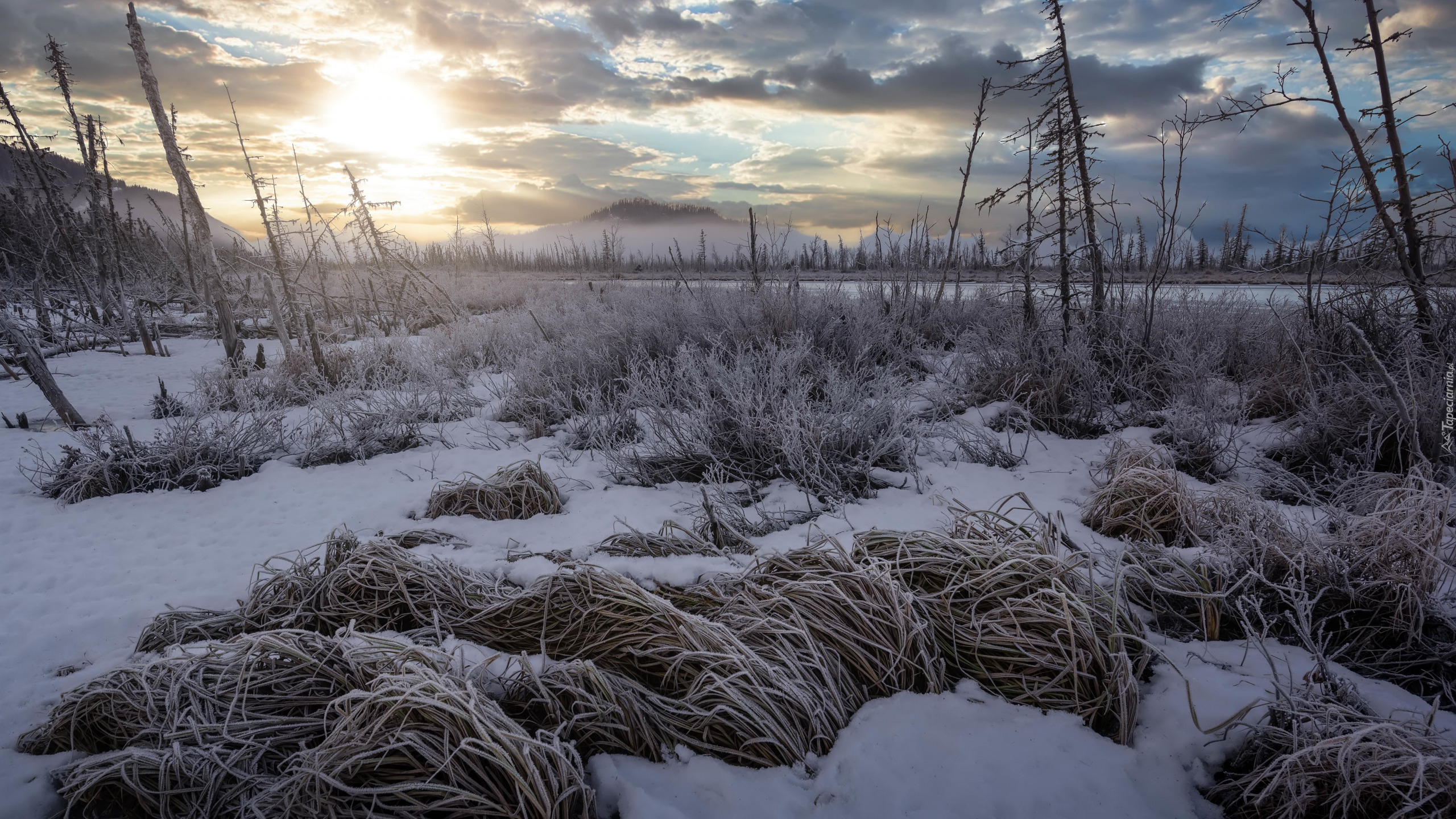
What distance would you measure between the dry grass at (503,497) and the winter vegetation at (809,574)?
0.03 m

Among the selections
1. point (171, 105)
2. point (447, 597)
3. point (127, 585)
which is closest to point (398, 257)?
point (171, 105)

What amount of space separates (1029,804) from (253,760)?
254 centimetres

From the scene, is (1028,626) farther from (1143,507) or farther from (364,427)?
(364,427)

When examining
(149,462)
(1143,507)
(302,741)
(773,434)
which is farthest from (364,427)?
(1143,507)

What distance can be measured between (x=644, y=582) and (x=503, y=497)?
180 centimetres

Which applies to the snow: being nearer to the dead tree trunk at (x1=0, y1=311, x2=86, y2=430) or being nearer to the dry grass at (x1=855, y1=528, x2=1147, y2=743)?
the dry grass at (x1=855, y1=528, x2=1147, y2=743)

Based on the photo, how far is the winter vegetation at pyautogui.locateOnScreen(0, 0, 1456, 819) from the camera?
73.2 inches

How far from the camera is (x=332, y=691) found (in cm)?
223

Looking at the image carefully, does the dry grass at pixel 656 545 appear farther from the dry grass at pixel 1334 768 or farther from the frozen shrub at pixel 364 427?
the frozen shrub at pixel 364 427

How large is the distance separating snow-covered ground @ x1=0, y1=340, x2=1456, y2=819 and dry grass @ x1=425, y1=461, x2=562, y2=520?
0.46 feet

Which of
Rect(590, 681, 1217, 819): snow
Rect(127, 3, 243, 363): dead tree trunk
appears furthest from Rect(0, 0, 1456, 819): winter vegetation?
Rect(127, 3, 243, 363): dead tree trunk

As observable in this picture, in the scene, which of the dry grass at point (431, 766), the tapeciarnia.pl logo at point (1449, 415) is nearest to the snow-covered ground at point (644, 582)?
the dry grass at point (431, 766)

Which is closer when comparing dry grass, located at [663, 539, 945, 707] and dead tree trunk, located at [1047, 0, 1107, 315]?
dry grass, located at [663, 539, 945, 707]

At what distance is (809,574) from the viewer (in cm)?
262
